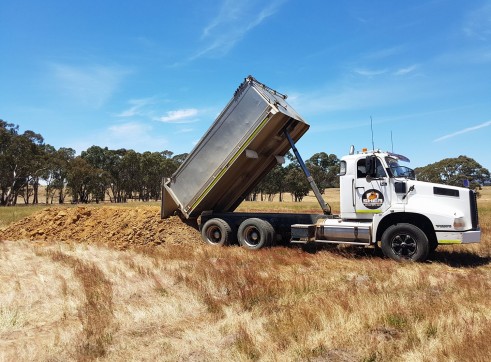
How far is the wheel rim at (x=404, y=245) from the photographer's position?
8516 millimetres

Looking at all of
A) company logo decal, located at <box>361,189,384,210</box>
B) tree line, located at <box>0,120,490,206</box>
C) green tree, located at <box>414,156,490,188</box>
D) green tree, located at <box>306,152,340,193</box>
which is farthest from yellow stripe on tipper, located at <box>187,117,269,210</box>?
green tree, located at <box>306,152,340,193</box>

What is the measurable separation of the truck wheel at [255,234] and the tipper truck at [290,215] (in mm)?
28

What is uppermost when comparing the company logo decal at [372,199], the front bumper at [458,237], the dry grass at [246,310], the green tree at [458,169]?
the green tree at [458,169]

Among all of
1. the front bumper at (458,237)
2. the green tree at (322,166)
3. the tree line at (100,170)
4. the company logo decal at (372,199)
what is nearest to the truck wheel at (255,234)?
the company logo decal at (372,199)

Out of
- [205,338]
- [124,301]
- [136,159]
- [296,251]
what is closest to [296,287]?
[205,338]

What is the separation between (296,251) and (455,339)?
20.3 ft

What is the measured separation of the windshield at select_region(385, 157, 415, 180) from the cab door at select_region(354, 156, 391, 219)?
0.20 metres

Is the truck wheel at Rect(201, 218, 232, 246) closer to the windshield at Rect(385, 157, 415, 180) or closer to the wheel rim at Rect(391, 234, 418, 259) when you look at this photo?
the wheel rim at Rect(391, 234, 418, 259)

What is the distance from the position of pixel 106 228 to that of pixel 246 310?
9.48 m

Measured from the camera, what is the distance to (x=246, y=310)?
5.36m

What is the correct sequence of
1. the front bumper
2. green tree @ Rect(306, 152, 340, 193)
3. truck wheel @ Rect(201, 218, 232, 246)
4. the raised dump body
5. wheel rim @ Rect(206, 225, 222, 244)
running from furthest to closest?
green tree @ Rect(306, 152, 340, 193) < wheel rim @ Rect(206, 225, 222, 244) < truck wheel @ Rect(201, 218, 232, 246) < the raised dump body < the front bumper

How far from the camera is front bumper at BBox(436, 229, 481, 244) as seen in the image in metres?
8.08

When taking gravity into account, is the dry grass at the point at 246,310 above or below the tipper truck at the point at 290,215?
below

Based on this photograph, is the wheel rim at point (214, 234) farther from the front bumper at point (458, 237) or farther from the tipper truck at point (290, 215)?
the front bumper at point (458, 237)
